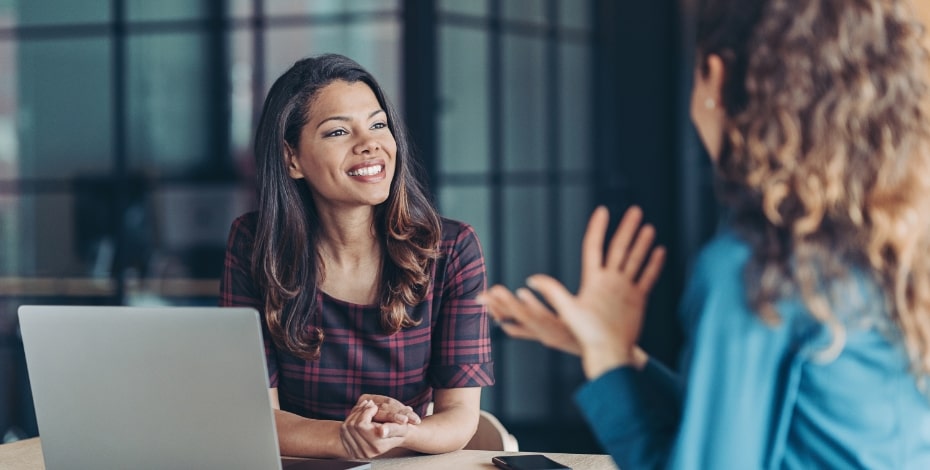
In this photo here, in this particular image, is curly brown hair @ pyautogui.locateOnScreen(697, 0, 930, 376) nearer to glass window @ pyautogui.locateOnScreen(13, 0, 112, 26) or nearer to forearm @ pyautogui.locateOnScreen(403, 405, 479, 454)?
forearm @ pyautogui.locateOnScreen(403, 405, 479, 454)

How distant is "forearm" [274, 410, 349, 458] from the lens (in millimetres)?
1600

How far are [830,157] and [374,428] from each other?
0.78m

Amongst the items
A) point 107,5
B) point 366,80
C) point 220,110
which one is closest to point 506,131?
point 220,110

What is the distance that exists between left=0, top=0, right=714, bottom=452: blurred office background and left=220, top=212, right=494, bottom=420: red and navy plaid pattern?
2.09 meters

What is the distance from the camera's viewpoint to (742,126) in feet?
3.42

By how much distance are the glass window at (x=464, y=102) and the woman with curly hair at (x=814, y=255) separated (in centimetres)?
307

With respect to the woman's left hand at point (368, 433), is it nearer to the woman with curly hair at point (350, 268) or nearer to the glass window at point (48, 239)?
the woman with curly hair at point (350, 268)

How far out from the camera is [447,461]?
5.25 feet

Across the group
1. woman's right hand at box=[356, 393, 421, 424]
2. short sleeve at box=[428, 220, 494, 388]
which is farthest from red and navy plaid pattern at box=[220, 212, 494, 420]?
woman's right hand at box=[356, 393, 421, 424]

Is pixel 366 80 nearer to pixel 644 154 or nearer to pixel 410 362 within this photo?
pixel 410 362

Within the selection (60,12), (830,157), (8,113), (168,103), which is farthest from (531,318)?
(8,113)

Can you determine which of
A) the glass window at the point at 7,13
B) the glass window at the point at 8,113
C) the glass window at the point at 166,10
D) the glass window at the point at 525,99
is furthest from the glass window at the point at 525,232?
the glass window at the point at 7,13

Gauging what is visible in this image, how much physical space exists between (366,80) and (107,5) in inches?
115

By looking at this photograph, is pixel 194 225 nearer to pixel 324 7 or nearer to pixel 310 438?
pixel 324 7
